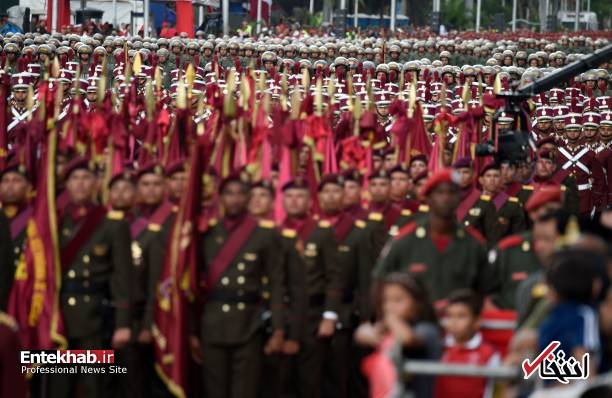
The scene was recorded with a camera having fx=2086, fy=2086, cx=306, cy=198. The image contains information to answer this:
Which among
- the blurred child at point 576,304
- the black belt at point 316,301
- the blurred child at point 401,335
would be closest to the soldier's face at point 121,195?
the black belt at point 316,301

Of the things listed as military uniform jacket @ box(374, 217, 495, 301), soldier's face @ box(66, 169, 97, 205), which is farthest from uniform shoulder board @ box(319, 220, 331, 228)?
military uniform jacket @ box(374, 217, 495, 301)

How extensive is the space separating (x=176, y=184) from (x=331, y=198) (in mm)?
1125

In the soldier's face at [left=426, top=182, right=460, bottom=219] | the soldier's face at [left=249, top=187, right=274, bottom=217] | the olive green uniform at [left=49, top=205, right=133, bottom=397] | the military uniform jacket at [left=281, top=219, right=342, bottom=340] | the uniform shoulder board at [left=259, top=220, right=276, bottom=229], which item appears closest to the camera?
the soldier's face at [left=426, top=182, right=460, bottom=219]

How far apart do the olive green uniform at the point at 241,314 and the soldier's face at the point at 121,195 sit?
1124 mm

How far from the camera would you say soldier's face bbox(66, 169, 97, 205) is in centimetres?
1335

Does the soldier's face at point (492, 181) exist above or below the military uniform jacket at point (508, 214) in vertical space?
above

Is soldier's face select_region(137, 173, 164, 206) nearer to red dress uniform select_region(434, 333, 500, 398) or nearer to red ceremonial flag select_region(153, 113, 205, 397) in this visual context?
red ceremonial flag select_region(153, 113, 205, 397)

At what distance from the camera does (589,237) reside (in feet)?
33.3

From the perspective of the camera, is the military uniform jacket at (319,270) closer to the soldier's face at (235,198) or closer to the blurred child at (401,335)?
the soldier's face at (235,198)

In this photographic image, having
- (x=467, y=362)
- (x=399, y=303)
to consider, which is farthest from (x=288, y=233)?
(x=399, y=303)

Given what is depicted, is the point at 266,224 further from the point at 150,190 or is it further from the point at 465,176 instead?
the point at 465,176

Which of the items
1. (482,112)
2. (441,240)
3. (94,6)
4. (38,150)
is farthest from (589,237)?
(94,6)

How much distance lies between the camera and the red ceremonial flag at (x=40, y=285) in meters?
13.2

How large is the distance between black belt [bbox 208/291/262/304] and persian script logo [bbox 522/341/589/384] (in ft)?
11.5
